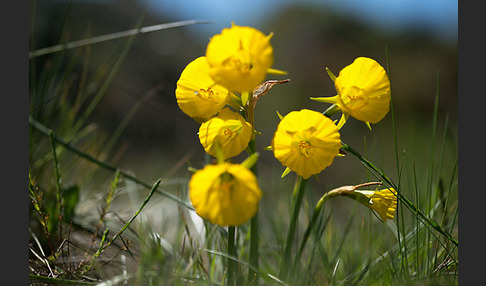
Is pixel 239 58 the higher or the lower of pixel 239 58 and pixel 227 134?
the higher

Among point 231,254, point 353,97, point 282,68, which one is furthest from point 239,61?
point 282,68

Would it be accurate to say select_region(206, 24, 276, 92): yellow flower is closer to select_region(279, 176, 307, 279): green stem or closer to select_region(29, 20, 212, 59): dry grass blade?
select_region(279, 176, 307, 279): green stem

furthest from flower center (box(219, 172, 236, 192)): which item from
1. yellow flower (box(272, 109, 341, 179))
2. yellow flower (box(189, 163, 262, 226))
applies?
yellow flower (box(272, 109, 341, 179))

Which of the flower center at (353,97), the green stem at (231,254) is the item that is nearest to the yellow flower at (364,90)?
the flower center at (353,97)

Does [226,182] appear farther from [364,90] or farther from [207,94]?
[364,90]

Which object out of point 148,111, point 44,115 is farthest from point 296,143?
point 148,111

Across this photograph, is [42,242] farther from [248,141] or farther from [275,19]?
[275,19]

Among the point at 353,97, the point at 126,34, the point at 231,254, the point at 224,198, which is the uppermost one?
the point at 126,34

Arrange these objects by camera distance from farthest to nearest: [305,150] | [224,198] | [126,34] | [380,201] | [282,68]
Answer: [282,68], [126,34], [380,201], [305,150], [224,198]
